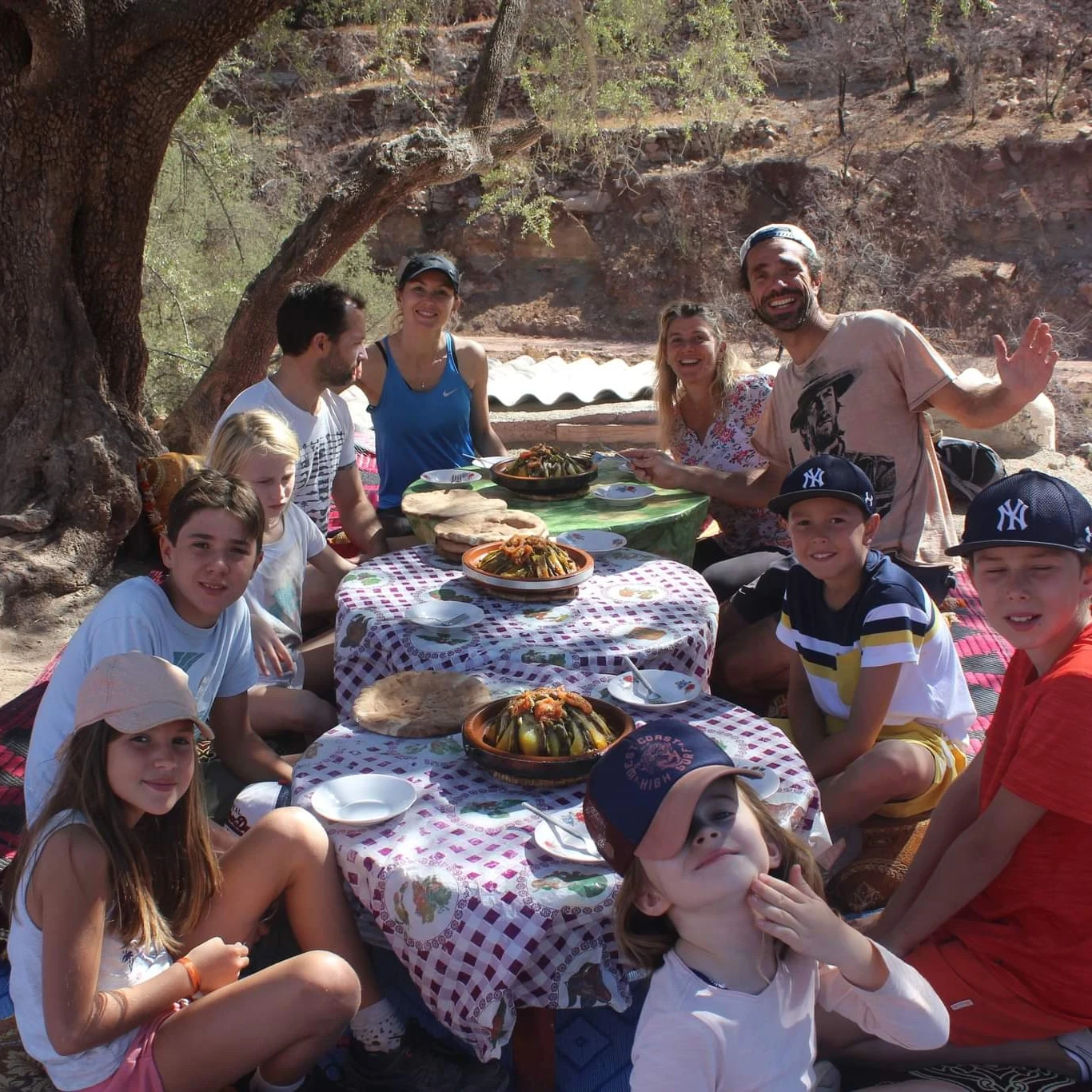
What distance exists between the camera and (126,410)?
22.6ft

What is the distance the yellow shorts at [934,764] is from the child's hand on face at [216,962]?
1.68 m

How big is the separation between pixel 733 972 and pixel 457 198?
21.9 meters

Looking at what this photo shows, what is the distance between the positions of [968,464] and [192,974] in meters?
5.03

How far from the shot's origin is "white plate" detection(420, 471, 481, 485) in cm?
463

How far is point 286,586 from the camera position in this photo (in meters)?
3.79

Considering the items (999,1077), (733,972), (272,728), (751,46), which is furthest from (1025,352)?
(751,46)

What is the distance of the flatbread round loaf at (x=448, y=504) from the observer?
13.5 ft

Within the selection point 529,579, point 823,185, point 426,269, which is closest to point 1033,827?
point 529,579

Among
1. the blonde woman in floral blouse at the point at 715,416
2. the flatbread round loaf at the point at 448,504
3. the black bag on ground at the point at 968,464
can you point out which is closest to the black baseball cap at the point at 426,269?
the blonde woman in floral blouse at the point at 715,416

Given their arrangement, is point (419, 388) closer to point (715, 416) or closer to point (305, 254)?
point (715, 416)

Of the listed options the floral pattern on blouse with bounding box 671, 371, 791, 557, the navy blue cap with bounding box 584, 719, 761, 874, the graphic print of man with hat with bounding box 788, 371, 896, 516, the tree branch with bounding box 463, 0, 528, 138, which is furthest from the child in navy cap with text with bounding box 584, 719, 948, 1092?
the tree branch with bounding box 463, 0, 528, 138

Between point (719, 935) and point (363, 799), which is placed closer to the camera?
point (719, 935)

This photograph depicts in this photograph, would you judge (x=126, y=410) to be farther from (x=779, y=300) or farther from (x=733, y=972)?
(x=733, y=972)

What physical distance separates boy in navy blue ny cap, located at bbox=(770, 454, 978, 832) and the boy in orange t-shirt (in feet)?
1.85
